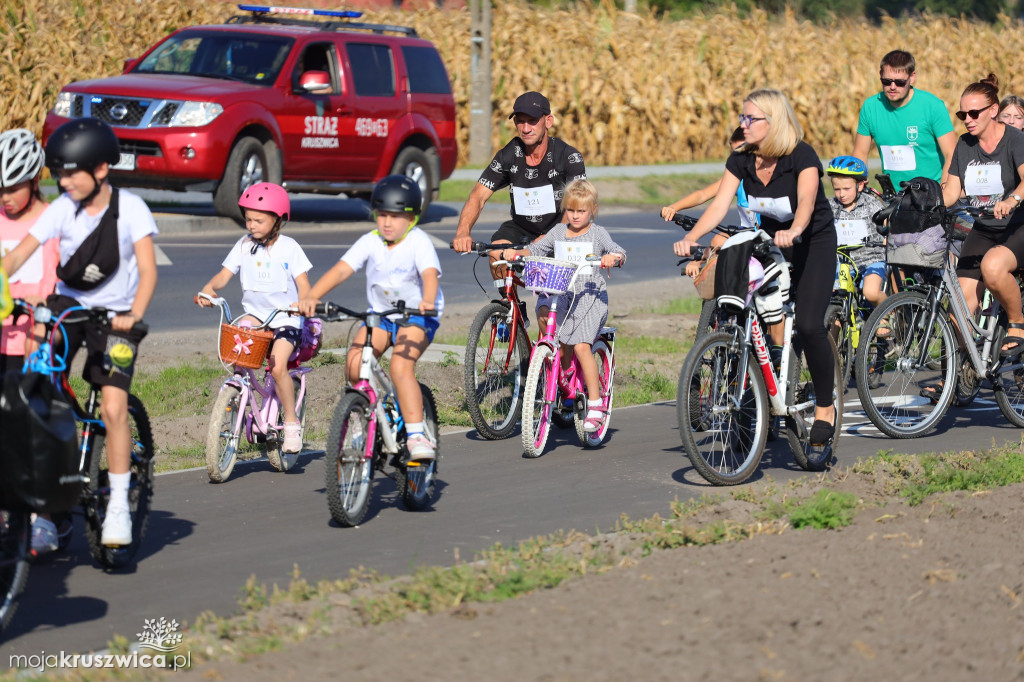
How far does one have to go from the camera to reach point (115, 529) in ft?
18.8

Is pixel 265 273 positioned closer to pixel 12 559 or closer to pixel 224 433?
pixel 224 433

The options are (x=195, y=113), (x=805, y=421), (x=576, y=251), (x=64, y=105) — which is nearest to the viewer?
(x=805, y=421)

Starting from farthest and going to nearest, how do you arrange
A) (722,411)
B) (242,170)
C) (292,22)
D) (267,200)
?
(292,22), (242,170), (267,200), (722,411)

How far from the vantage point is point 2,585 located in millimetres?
5098

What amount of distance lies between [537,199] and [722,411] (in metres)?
2.25

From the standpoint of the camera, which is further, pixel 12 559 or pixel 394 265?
pixel 394 265

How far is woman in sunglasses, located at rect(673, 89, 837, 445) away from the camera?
7.39 metres

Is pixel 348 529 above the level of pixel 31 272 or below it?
below

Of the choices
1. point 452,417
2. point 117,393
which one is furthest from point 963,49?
Answer: point 117,393

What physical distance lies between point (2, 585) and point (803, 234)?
4.52m

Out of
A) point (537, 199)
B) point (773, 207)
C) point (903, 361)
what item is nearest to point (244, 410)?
point (537, 199)

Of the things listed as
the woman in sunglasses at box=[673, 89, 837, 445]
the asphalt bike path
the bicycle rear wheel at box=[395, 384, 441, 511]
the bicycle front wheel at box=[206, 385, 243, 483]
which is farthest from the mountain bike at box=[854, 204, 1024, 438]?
the bicycle front wheel at box=[206, 385, 243, 483]

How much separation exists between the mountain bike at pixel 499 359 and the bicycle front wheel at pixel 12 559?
3587 millimetres

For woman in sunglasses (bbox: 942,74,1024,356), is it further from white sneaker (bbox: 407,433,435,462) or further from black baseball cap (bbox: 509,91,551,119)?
white sneaker (bbox: 407,433,435,462)
